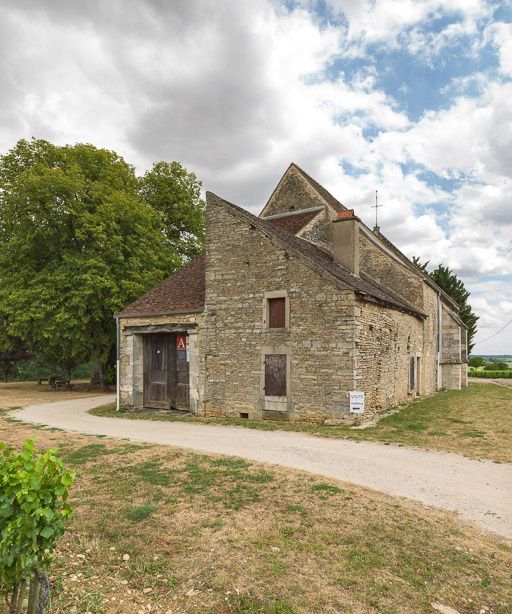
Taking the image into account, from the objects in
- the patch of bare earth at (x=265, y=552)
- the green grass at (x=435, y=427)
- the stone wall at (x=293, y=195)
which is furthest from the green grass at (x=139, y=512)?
the stone wall at (x=293, y=195)

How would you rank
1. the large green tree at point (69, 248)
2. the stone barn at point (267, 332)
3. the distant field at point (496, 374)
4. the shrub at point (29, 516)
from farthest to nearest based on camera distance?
the distant field at point (496, 374), the large green tree at point (69, 248), the stone barn at point (267, 332), the shrub at point (29, 516)

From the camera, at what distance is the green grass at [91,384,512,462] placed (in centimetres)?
893

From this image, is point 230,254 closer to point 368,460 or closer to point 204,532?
point 368,460

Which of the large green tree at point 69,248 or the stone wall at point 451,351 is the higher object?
the large green tree at point 69,248

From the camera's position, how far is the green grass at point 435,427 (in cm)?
893

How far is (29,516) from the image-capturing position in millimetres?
2895

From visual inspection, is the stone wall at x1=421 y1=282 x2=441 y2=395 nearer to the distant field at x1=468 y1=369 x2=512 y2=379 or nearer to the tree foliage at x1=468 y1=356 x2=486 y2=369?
the distant field at x1=468 y1=369 x2=512 y2=379

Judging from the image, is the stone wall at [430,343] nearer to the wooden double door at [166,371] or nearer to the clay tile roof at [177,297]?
the clay tile roof at [177,297]

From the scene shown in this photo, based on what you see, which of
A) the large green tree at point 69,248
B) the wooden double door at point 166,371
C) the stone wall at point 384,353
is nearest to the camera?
the stone wall at point 384,353

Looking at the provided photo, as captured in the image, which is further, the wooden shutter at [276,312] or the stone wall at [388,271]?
the stone wall at [388,271]

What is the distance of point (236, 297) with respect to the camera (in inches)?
533

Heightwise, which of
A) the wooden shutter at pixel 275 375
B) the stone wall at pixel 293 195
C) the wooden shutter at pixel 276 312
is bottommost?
the wooden shutter at pixel 275 375

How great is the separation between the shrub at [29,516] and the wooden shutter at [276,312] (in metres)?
9.94

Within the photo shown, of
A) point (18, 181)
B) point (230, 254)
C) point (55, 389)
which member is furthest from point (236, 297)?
point (55, 389)
